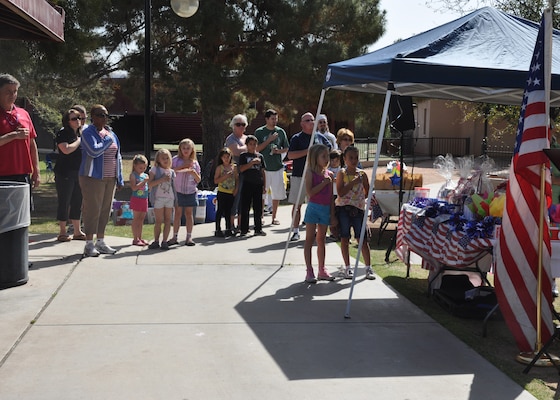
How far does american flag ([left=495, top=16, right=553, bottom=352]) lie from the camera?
5715mm

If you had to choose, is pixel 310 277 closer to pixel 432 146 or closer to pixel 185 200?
pixel 185 200

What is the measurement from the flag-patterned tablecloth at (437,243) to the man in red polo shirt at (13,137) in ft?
13.9

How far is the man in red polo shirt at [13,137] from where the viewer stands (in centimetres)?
773

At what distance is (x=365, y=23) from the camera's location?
19609 mm

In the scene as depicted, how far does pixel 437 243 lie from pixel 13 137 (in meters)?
4.53

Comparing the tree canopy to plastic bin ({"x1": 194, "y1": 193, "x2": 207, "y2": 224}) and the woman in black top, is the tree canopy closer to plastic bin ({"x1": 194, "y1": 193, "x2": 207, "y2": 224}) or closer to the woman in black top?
plastic bin ({"x1": 194, "y1": 193, "x2": 207, "y2": 224})

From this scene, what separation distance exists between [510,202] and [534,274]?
597 millimetres

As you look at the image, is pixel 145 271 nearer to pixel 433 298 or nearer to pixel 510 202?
pixel 433 298

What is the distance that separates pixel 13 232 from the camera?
7477mm

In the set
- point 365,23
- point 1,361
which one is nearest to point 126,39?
point 365,23

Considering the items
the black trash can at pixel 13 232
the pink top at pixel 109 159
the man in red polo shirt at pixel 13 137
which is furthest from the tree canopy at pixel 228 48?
the black trash can at pixel 13 232

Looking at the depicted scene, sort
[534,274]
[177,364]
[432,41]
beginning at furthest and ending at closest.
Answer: [432,41]
[534,274]
[177,364]

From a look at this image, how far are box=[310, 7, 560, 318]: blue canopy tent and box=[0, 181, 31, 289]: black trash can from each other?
3.44 meters

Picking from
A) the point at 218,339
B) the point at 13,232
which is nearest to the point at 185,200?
the point at 13,232
